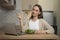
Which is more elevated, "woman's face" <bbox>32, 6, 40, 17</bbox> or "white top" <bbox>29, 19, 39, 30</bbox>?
"woman's face" <bbox>32, 6, 40, 17</bbox>

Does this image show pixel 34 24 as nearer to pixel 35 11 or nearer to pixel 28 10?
pixel 35 11

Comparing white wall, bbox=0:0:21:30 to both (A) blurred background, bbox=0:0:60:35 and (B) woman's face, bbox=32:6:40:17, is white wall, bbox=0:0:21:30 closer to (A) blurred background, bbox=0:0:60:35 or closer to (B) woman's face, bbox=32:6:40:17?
(A) blurred background, bbox=0:0:60:35

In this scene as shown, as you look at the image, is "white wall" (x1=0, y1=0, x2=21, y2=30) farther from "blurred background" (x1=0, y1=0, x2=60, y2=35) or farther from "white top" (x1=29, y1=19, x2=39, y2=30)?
"white top" (x1=29, y1=19, x2=39, y2=30)

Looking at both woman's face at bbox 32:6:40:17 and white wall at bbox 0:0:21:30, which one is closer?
woman's face at bbox 32:6:40:17

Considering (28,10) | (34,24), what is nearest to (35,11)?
(34,24)

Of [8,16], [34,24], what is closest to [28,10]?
[8,16]

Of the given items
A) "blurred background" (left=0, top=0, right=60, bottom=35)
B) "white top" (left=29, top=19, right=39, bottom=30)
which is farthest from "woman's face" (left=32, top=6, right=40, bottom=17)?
"blurred background" (left=0, top=0, right=60, bottom=35)

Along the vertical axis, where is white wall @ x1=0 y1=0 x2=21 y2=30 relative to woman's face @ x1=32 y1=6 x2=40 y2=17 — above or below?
below

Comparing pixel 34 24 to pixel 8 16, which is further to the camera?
pixel 8 16

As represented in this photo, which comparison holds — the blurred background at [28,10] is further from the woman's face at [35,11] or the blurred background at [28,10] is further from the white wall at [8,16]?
the woman's face at [35,11]

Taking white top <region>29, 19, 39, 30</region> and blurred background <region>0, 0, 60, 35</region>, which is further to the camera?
blurred background <region>0, 0, 60, 35</region>

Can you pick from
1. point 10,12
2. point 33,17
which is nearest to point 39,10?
point 33,17

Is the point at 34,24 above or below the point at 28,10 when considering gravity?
below

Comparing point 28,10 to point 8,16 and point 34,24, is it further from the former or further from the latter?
point 34,24
